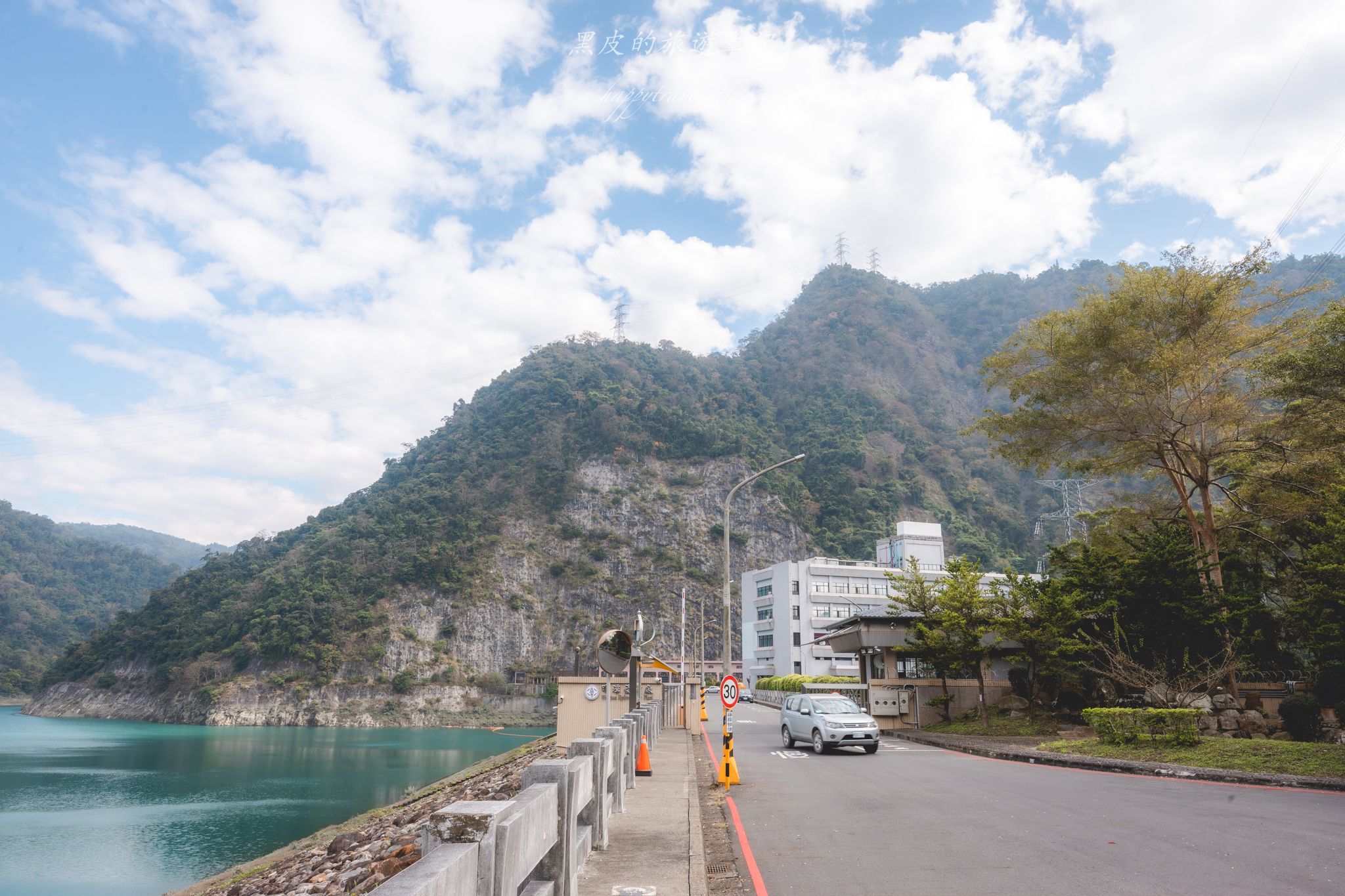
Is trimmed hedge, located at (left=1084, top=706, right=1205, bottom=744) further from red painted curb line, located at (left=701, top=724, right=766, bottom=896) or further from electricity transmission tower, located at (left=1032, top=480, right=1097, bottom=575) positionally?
electricity transmission tower, located at (left=1032, top=480, right=1097, bottom=575)

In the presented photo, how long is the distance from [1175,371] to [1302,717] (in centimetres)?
958

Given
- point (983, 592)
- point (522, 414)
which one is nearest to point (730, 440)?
point (522, 414)

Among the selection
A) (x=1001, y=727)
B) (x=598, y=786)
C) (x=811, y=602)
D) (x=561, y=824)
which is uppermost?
(x=811, y=602)

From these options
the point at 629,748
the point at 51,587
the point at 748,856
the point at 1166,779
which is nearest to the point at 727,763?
the point at 629,748

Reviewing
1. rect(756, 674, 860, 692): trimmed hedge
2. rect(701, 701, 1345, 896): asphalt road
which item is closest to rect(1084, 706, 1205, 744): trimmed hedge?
rect(701, 701, 1345, 896): asphalt road

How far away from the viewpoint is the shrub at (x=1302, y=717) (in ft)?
61.0

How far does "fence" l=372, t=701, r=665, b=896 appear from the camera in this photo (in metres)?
2.73

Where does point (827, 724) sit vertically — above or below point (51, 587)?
below

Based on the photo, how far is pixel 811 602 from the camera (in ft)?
247

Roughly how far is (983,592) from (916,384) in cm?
12785

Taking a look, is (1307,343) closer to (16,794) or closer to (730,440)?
(16,794)

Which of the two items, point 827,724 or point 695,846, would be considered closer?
point 695,846

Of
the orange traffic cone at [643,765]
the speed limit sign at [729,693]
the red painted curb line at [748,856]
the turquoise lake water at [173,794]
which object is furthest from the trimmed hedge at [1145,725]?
the turquoise lake water at [173,794]

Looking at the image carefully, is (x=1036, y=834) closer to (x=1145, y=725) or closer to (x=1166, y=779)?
(x=1166, y=779)
